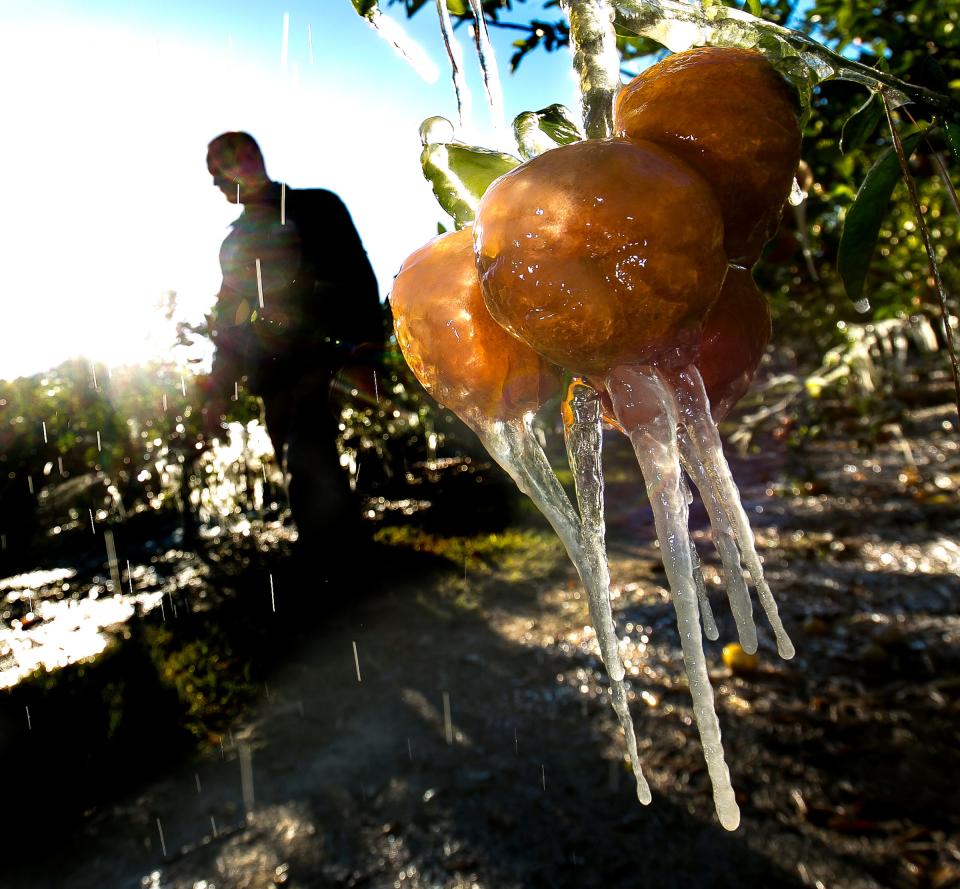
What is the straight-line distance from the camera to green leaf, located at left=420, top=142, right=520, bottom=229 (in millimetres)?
562

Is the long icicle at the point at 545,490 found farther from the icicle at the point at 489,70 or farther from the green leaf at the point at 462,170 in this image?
the icicle at the point at 489,70

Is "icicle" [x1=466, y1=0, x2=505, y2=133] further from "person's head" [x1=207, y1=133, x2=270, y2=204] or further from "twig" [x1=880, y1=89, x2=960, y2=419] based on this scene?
"person's head" [x1=207, y1=133, x2=270, y2=204]

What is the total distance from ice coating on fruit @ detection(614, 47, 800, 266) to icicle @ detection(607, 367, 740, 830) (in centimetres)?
15

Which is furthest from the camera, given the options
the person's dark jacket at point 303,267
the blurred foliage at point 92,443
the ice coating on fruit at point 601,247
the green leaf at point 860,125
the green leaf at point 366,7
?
the blurred foliage at point 92,443

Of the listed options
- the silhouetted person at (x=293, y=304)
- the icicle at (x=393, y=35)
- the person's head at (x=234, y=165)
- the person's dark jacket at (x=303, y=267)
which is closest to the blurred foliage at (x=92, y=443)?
the silhouetted person at (x=293, y=304)

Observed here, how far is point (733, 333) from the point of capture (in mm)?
551

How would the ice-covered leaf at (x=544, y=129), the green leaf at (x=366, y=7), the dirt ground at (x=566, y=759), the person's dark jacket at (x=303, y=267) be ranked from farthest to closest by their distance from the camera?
the person's dark jacket at (x=303, y=267), the dirt ground at (x=566, y=759), the green leaf at (x=366, y=7), the ice-covered leaf at (x=544, y=129)

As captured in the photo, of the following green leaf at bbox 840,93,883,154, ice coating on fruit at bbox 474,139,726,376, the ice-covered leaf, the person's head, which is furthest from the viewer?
the person's head

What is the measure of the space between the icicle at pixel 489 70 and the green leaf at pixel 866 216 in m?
0.40

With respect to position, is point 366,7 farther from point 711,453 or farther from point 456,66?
point 711,453

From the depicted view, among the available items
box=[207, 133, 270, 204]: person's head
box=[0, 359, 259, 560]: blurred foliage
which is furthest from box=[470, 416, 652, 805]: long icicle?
box=[0, 359, 259, 560]: blurred foliage

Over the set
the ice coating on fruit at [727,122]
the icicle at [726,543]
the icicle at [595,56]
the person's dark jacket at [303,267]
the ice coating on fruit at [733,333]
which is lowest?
the icicle at [726,543]

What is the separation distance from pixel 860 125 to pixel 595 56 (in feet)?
1.52

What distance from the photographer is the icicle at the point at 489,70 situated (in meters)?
0.65
